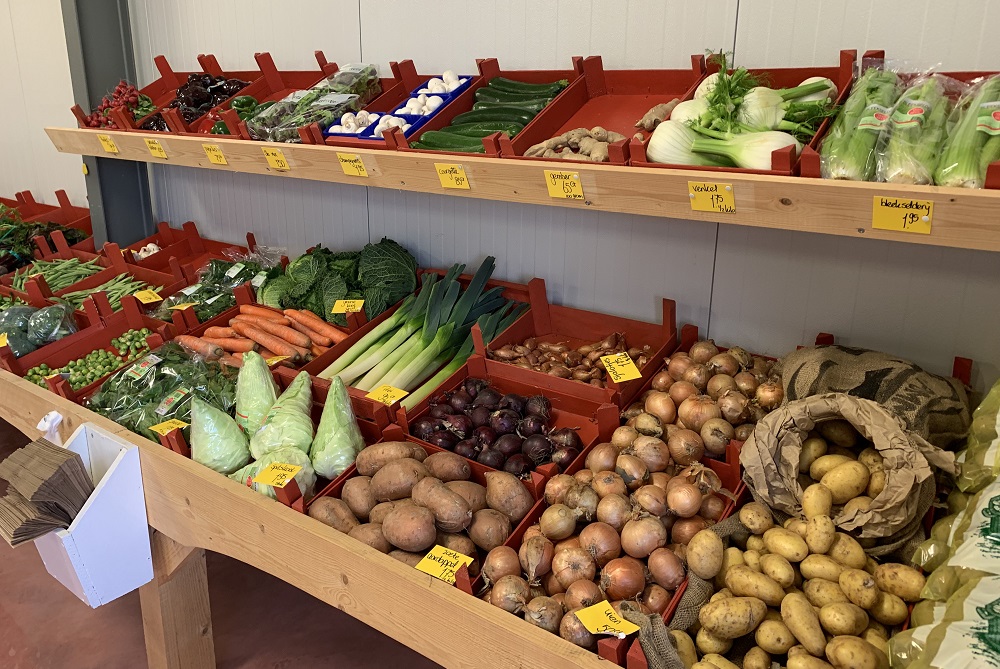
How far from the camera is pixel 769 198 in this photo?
1.40 meters

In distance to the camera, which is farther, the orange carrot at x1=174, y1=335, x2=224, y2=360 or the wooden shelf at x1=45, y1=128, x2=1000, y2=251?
the orange carrot at x1=174, y1=335, x2=224, y2=360

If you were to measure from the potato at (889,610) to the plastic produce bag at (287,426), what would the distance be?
59.7 inches

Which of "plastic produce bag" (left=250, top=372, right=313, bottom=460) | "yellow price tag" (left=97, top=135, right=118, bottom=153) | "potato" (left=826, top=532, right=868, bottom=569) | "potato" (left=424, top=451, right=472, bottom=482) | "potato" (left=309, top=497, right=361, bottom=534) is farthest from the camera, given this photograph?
"yellow price tag" (left=97, top=135, right=118, bottom=153)

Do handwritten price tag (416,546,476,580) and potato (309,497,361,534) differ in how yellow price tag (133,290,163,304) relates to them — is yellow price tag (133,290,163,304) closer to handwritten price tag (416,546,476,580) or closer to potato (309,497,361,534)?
potato (309,497,361,534)

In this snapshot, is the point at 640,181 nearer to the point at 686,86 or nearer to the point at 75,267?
the point at 686,86

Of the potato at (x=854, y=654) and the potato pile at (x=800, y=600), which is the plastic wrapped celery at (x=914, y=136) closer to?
the potato pile at (x=800, y=600)

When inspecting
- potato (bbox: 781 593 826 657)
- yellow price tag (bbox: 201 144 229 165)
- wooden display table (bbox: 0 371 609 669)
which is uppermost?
yellow price tag (bbox: 201 144 229 165)

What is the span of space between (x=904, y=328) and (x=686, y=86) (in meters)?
0.93

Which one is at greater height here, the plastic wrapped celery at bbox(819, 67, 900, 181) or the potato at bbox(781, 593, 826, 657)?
the plastic wrapped celery at bbox(819, 67, 900, 181)

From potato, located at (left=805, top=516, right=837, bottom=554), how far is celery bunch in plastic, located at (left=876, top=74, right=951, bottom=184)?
2.23 ft

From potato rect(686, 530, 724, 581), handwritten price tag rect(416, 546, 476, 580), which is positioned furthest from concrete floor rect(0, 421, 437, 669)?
potato rect(686, 530, 724, 581)

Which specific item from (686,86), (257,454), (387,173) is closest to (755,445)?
(686,86)

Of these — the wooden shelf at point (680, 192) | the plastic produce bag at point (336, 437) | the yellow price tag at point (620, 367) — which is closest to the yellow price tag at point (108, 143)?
the wooden shelf at point (680, 192)

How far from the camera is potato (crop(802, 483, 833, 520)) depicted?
1.48 metres
